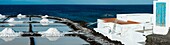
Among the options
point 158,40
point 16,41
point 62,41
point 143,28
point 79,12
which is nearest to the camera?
point 158,40

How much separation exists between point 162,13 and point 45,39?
18.6 feet

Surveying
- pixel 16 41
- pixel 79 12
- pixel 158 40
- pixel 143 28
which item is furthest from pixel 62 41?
pixel 79 12

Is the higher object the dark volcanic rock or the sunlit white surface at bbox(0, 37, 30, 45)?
the dark volcanic rock

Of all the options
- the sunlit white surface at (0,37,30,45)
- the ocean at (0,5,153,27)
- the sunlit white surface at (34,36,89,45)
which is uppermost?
the sunlit white surface at (0,37,30,45)

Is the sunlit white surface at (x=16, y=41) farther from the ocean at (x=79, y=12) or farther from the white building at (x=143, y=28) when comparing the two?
the ocean at (x=79, y=12)

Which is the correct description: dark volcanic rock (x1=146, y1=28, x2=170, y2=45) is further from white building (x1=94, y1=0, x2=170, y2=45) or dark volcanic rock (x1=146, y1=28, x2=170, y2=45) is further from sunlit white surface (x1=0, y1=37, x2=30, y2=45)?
sunlit white surface (x1=0, y1=37, x2=30, y2=45)

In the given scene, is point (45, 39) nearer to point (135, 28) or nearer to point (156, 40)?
point (135, 28)

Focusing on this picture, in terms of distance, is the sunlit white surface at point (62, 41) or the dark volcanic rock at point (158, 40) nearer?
the dark volcanic rock at point (158, 40)

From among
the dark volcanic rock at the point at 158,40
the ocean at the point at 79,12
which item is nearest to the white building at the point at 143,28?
the dark volcanic rock at the point at 158,40

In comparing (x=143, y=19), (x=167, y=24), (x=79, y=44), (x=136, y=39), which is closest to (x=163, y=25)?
(x=167, y=24)

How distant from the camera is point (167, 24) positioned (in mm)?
10750

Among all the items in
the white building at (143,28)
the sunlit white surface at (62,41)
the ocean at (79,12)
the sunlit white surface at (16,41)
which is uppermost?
the white building at (143,28)

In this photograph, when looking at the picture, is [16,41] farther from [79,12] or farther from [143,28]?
[79,12]

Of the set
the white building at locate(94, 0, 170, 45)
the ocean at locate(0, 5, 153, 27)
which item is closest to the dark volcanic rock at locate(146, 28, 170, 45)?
the white building at locate(94, 0, 170, 45)
